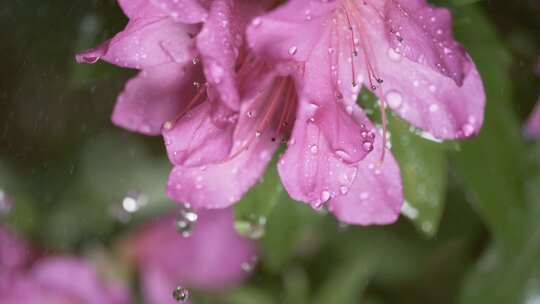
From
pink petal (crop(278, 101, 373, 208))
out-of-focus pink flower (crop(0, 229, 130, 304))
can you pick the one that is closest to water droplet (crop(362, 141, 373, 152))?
pink petal (crop(278, 101, 373, 208))

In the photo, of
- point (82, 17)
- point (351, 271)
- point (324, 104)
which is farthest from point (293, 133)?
point (351, 271)

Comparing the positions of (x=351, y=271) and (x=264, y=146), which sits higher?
(x=264, y=146)

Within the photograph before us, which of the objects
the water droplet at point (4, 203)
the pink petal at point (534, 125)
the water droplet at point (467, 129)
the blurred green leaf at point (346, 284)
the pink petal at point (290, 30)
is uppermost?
the pink petal at point (290, 30)

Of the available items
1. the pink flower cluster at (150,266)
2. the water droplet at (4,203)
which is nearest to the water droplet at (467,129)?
the pink flower cluster at (150,266)

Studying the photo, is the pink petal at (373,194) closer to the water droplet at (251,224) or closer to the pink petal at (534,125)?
the water droplet at (251,224)

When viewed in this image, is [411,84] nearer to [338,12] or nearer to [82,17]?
[338,12]

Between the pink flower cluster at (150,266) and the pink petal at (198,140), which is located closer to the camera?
the pink petal at (198,140)

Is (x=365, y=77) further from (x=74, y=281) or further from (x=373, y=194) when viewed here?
(x=74, y=281)

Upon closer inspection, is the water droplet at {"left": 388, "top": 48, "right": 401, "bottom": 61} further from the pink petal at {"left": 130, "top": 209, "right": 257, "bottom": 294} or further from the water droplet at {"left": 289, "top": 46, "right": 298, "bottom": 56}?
the pink petal at {"left": 130, "top": 209, "right": 257, "bottom": 294}
